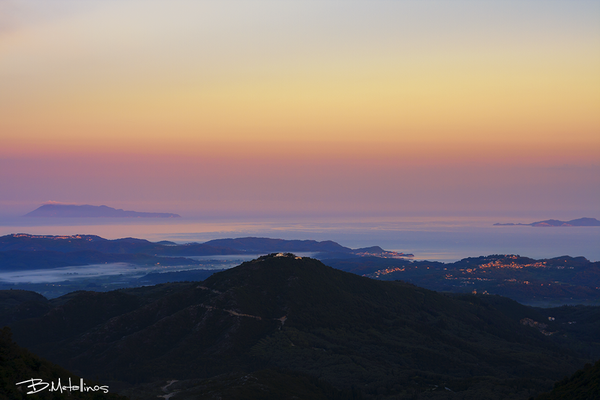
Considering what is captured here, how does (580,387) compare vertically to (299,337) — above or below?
above

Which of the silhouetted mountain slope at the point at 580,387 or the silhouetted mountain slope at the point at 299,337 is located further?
the silhouetted mountain slope at the point at 299,337

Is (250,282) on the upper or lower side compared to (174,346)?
upper

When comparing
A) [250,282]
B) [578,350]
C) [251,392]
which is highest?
[250,282]

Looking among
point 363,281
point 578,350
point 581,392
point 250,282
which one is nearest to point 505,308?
point 578,350

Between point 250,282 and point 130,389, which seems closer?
point 130,389

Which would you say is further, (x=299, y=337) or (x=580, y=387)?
(x=299, y=337)

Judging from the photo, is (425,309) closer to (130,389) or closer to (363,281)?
(363,281)

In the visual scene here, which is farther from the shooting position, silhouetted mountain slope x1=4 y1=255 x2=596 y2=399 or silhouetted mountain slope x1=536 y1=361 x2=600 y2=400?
silhouetted mountain slope x1=4 y1=255 x2=596 y2=399

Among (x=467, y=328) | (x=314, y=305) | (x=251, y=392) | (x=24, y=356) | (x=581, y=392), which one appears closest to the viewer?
(x=24, y=356)
